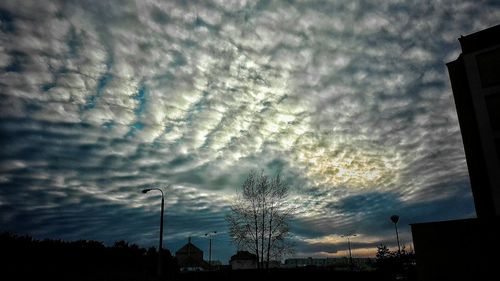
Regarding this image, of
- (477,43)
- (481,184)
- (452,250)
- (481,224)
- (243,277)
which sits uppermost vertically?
(477,43)

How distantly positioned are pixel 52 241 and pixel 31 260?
3.67 metres

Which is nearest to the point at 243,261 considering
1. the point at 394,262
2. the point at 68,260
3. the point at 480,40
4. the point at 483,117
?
the point at 394,262

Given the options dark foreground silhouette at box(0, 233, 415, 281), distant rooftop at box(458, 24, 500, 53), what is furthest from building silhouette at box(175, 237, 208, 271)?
distant rooftop at box(458, 24, 500, 53)

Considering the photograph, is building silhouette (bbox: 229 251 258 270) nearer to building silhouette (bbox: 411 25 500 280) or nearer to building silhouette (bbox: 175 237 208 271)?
building silhouette (bbox: 175 237 208 271)

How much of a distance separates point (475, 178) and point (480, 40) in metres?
11.6

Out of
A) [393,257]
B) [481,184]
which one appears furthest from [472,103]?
[393,257]

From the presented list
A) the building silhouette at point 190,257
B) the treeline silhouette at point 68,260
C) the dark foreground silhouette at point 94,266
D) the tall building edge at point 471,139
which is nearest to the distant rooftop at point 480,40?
the tall building edge at point 471,139

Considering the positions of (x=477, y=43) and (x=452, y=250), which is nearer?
(x=452, y=250)

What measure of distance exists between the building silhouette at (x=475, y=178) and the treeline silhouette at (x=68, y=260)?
99.3 feet

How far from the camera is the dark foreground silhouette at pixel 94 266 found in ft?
97.0

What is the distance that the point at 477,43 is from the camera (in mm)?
28578

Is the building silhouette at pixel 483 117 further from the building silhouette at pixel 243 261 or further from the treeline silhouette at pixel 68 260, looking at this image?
the building silhouette at pixel 243 261

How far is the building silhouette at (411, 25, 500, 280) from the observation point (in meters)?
22.5

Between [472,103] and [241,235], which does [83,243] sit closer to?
[241,235]
